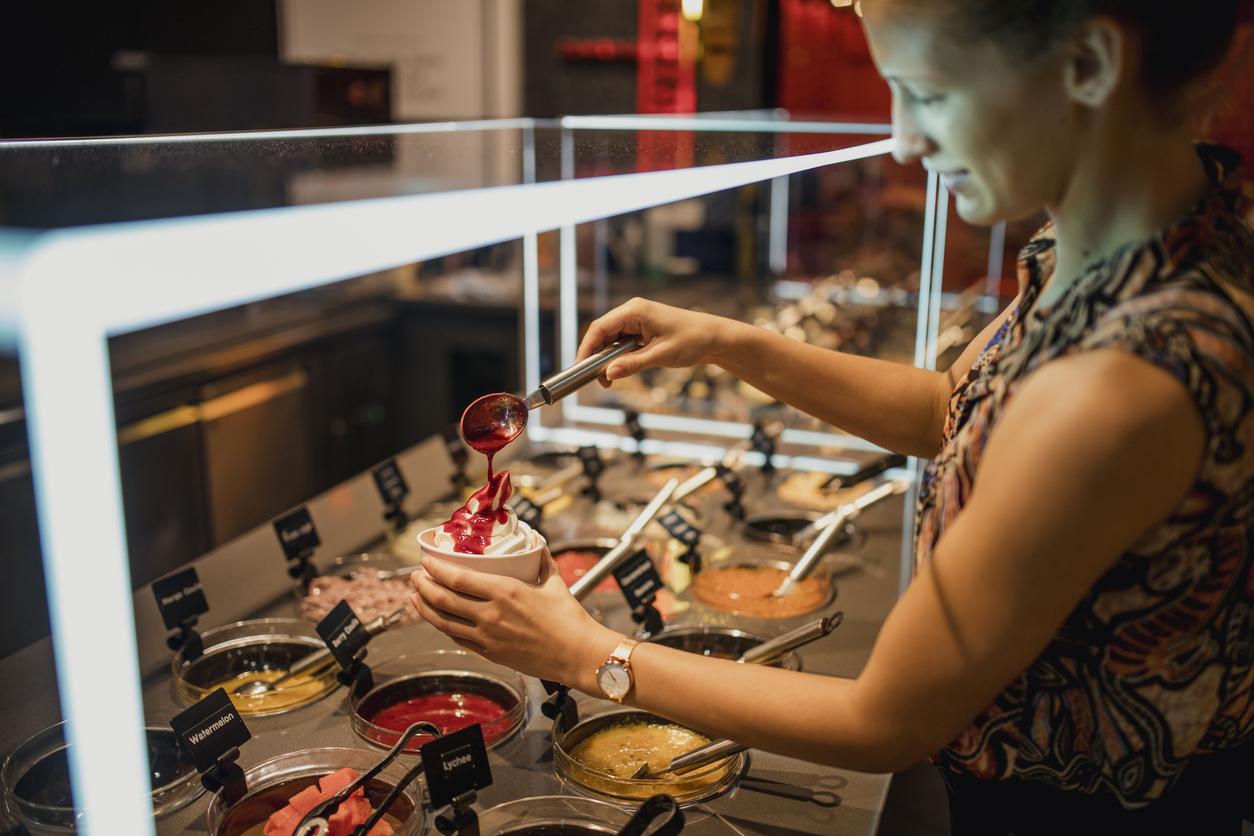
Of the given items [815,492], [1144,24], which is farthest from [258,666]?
[1144,24]

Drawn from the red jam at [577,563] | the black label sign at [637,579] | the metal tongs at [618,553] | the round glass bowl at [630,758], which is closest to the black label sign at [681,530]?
the metal tongs at [618,553]

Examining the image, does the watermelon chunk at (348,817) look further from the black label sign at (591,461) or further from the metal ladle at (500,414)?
the black label sign at (591,461)

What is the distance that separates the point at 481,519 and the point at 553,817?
1.05 ft

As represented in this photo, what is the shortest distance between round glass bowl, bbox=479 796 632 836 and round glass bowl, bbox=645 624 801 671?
431mm

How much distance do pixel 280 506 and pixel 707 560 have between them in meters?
2.34

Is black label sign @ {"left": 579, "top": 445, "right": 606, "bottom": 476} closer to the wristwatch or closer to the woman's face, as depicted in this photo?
the wristwatch

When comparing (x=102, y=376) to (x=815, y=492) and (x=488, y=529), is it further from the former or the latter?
(x=815, y=492)

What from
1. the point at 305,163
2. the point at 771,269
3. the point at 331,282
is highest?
the point at 305,163

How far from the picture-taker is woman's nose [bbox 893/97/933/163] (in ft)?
2.82

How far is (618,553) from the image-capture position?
1644 millimetres

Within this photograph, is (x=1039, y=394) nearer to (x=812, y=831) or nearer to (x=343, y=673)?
(x=812, y=831)

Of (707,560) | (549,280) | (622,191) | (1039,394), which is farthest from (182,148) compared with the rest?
(549,280)

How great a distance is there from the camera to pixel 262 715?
1.36 meters

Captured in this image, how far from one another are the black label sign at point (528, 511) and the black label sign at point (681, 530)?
0.21m
